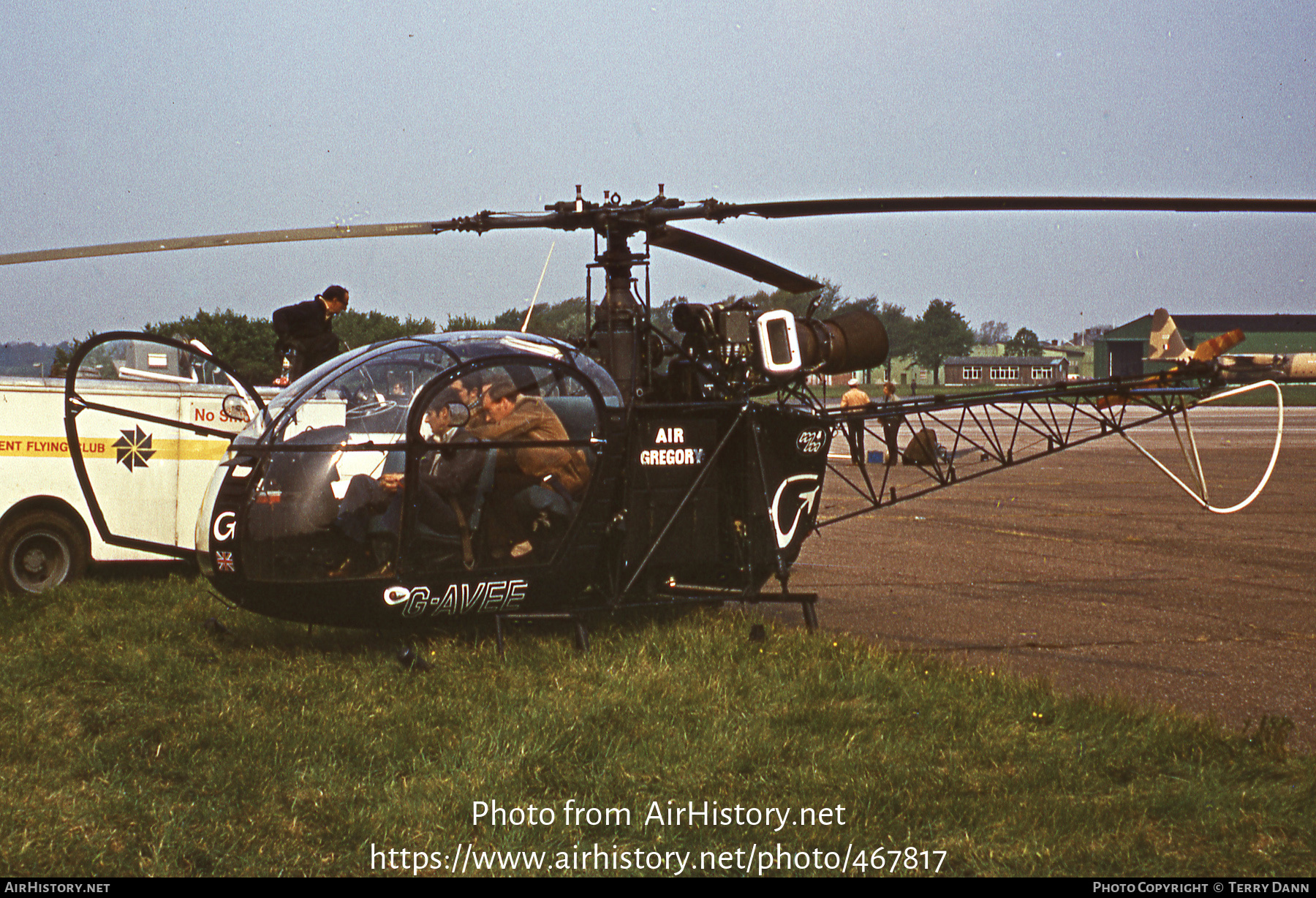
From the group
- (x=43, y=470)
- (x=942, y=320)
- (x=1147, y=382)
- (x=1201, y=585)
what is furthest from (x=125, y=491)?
(x=942, y=320)

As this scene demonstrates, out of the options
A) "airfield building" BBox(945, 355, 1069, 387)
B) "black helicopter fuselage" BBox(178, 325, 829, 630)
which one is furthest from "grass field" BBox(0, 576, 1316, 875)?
"airfield building" BBox(945, 355, 1069, 387)

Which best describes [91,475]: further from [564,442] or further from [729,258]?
[729,258]

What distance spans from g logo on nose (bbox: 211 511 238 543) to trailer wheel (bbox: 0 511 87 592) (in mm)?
3274

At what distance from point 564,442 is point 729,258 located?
82.0 inches

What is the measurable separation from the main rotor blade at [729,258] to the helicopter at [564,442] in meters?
0.03

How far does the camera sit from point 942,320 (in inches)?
4333

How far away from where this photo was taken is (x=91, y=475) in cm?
907

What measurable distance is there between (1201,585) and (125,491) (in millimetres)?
9505

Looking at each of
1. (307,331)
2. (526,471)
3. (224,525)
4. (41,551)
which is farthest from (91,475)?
(526,471)

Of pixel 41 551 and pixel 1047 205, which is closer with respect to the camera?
pixel 1047 205

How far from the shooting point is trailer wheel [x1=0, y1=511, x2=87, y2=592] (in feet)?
28.7

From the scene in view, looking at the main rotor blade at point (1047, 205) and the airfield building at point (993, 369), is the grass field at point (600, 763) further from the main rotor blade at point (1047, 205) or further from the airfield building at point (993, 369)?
the airfield building at point (993, 369)

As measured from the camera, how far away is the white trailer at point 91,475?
28.9 ft

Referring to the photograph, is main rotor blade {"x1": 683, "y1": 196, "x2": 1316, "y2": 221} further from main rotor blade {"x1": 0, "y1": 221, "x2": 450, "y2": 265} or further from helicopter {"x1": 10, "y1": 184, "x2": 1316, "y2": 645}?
main rotor blade {"x1": 0, "y1": 221, "x2": 450, "y2": 265}
